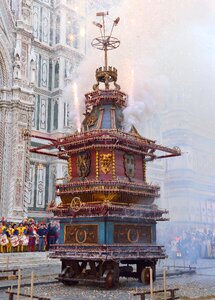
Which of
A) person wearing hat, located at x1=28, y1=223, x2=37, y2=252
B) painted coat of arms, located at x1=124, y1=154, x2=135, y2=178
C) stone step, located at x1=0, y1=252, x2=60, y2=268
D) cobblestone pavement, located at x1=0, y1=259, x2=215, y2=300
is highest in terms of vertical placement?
painted coat of arms, located at x1=124, y1=154, x2=135, y2=178

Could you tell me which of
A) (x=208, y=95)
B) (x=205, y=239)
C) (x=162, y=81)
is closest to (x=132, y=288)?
(x=162, y=81)

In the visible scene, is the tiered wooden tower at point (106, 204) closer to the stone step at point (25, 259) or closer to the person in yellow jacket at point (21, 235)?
the stone step at point (25, 259)

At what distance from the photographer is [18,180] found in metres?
30.3

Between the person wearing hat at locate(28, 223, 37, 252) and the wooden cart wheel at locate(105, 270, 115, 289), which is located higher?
the person wearing hat at locate(28, 223, 37, 252)

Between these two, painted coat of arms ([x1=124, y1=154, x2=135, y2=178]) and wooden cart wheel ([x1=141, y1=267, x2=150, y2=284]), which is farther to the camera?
painted coat of arms ([x1=124, y1=154, x2=135, y2=178])

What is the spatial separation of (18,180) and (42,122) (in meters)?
6.90

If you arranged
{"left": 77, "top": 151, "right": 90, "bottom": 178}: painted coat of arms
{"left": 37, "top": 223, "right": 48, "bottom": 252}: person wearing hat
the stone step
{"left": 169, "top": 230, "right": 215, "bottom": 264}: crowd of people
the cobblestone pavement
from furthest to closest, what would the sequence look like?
{"left": 169, "top": 230, "right": 215, "bottom": 264}: crowd of people → {"left": 37, "top": 223, "right": 48, "bottom": 252}: person wearing hat → the stone step → {"left": 77, "top": 151, "right": 90, "bottom": 178}: painted coat of arms → the cobblestone pavement

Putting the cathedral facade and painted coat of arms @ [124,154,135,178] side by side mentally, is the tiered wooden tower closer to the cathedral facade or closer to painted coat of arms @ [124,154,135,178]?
painted coat of arms @ [124,154,135,178]

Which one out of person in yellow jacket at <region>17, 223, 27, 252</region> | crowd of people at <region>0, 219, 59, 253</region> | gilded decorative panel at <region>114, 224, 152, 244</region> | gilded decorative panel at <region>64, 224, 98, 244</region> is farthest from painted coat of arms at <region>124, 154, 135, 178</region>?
person in yellow jacket at <region>17, 223, 27, 252</region>

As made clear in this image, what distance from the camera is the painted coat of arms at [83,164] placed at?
14.4m

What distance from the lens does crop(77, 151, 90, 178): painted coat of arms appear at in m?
14.4

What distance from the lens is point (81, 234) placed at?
13.7 meters

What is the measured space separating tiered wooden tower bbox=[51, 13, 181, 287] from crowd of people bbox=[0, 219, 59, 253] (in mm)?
11605

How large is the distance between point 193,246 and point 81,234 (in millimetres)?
16248
